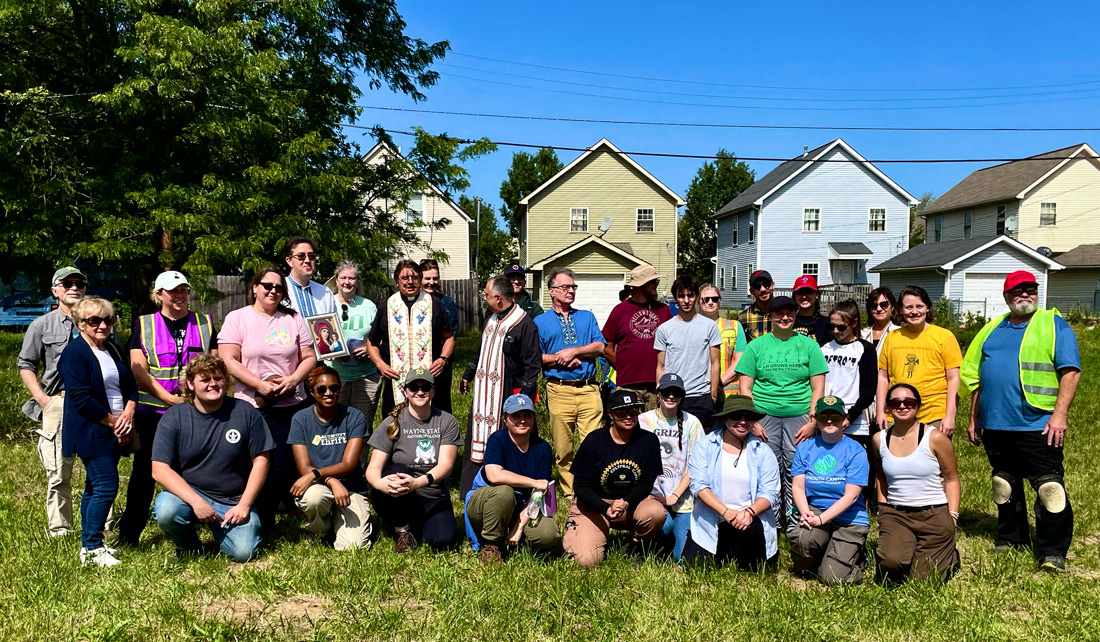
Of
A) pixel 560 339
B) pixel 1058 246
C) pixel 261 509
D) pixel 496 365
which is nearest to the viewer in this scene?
pixel 261 509

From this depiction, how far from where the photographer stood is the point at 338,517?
206 inches

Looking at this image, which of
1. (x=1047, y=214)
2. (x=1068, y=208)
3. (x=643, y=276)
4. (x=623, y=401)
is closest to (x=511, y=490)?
(x=623, y=401)

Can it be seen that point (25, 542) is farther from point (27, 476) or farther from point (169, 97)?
point (169, 97)

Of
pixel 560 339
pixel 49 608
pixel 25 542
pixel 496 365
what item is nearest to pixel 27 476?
pixel 25 542

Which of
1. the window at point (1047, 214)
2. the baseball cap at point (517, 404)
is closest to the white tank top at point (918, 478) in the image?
the baseball cap at point (517, 404)

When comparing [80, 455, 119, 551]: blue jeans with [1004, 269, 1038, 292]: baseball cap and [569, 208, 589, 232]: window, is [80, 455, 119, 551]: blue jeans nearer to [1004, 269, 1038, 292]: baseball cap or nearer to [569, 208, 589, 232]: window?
[1004, 269, 1038, 292]: baseball cap

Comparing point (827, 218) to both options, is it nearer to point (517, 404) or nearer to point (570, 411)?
point (570, 411)

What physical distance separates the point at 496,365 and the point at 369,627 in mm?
2490

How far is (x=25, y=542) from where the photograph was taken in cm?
508

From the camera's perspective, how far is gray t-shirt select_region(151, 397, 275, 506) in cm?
483

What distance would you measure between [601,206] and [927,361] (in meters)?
28.4

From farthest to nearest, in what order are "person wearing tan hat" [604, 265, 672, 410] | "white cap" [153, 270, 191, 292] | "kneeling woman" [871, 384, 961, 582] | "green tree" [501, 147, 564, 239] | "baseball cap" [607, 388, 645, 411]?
"green tree" [501, 147, 564, 239], "person wearing tan hat" [604, 265, 672, 410], "white cap" [153, 270, 191, 292], "baseball cap" [607, 388, 645, 411], "kneeling woman" [871, 384, 961, 582]

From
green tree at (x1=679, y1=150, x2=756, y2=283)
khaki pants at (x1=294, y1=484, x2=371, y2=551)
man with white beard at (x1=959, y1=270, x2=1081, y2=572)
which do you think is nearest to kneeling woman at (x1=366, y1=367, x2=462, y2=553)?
khaki pants at (x1=294, y1=484, x2=371, y2=551)

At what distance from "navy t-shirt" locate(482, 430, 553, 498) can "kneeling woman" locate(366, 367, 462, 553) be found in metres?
0.36
